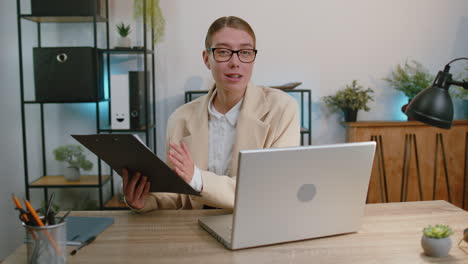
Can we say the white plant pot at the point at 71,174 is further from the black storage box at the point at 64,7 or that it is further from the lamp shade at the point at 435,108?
the lamp shade at the point at 435,108

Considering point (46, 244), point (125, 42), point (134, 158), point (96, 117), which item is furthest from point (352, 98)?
point (46, 244)

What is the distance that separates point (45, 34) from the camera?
3.15 meters

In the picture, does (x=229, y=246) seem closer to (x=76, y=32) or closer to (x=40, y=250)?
(x=40, y=250)

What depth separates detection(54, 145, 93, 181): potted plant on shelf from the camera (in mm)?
3016

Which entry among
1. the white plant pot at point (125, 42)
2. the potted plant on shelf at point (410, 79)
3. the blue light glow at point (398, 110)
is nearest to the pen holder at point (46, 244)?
the white plant pot at point (125, 42)

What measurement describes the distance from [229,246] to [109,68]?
7.33 ft

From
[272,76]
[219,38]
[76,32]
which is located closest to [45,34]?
[76,32]

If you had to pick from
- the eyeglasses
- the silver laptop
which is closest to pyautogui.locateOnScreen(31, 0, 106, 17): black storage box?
the eyeglasses

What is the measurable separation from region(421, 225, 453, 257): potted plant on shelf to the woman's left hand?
700 millimetres

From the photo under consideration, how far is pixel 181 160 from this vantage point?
1.38 metres

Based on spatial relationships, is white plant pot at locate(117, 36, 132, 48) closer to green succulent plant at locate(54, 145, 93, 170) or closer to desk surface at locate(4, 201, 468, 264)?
green succulent plant at locate(54, 145, 93, 170)

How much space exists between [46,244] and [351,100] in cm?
246

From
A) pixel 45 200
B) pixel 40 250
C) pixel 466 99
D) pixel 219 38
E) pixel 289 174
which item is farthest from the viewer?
pixel 466 99

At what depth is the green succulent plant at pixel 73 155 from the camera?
301cm
